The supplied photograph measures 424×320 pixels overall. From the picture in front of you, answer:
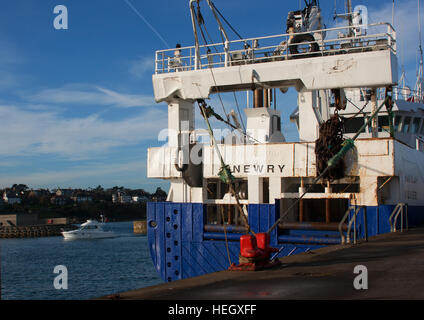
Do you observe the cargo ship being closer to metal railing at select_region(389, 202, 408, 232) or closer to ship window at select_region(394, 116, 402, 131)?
metal railing at select_region(389, 202, 408, 232)

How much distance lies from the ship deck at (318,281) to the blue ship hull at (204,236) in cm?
264

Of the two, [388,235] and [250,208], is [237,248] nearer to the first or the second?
[250,208]

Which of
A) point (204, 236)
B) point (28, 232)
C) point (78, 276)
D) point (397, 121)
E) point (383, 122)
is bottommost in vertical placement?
point (28, 232)

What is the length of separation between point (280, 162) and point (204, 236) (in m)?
3.16

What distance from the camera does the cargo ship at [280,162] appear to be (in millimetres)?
12984

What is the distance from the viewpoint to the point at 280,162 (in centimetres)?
1391

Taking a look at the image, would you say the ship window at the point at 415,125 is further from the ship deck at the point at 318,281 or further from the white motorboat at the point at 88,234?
the white motorboat at the point at 88,234

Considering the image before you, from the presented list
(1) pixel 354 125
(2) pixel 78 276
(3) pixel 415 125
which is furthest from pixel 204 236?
(2) pixel 78 276

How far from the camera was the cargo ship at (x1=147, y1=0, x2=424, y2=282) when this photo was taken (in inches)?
511

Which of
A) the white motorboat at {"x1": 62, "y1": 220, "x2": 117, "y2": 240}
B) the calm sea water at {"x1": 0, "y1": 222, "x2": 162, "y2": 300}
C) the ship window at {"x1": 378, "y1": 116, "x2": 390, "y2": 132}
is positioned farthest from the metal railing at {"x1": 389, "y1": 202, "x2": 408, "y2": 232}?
the white motorboat at {"x1": 62, "y1": 220, "x2": 117, "y2": 240}

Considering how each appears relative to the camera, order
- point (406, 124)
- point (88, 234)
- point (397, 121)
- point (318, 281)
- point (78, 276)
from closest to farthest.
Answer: point (318, 281)
point (397, 121)
point (406, 124)
point (78, 276)
point (88, 234)

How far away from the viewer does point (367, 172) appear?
1316 cm

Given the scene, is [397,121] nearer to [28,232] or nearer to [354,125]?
[354,125]
